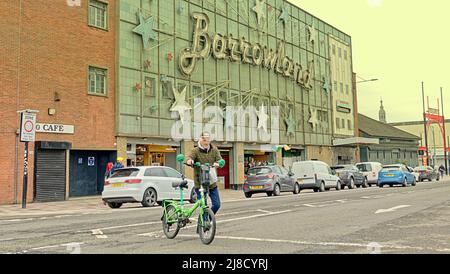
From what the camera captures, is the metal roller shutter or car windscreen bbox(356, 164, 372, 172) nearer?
the metal roller shutter

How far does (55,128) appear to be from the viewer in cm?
2288

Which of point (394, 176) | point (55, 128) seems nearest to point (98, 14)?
point (55, 128)

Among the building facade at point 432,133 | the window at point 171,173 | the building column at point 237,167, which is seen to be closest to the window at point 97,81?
the window at point 171,173

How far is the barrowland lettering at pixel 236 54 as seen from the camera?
3110 cm

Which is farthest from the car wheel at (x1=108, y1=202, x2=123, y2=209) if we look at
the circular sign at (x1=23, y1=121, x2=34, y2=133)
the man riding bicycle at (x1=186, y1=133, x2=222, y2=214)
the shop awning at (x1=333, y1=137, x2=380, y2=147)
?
the shop awning at (x1=333, y1=137, x2=380, y2=147)

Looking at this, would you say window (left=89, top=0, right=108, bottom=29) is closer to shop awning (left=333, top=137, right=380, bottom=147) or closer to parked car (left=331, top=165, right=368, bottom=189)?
parked car (left=331, top=165, right=368, bottom=189)

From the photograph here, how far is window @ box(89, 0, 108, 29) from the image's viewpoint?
998 inches

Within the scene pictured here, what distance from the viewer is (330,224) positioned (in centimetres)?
1055

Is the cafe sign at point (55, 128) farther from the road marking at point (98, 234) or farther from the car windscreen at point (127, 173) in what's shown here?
the road marking at point (98, 234)

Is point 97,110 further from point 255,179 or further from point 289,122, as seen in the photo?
point 289,122

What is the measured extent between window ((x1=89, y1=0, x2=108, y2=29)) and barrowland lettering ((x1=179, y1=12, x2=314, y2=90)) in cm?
574

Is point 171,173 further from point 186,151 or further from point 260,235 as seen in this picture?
point 186,151

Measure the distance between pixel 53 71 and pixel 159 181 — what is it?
355 inches

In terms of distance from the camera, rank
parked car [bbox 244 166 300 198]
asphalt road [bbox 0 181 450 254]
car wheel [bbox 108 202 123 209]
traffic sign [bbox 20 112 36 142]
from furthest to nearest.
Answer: parked car [bbox 244 166 300 198], car wheel [bbox 108 202 123 209], traffic sign [bbox 20 112 36 142], asphalt road [bbox 0 181 450 254]
